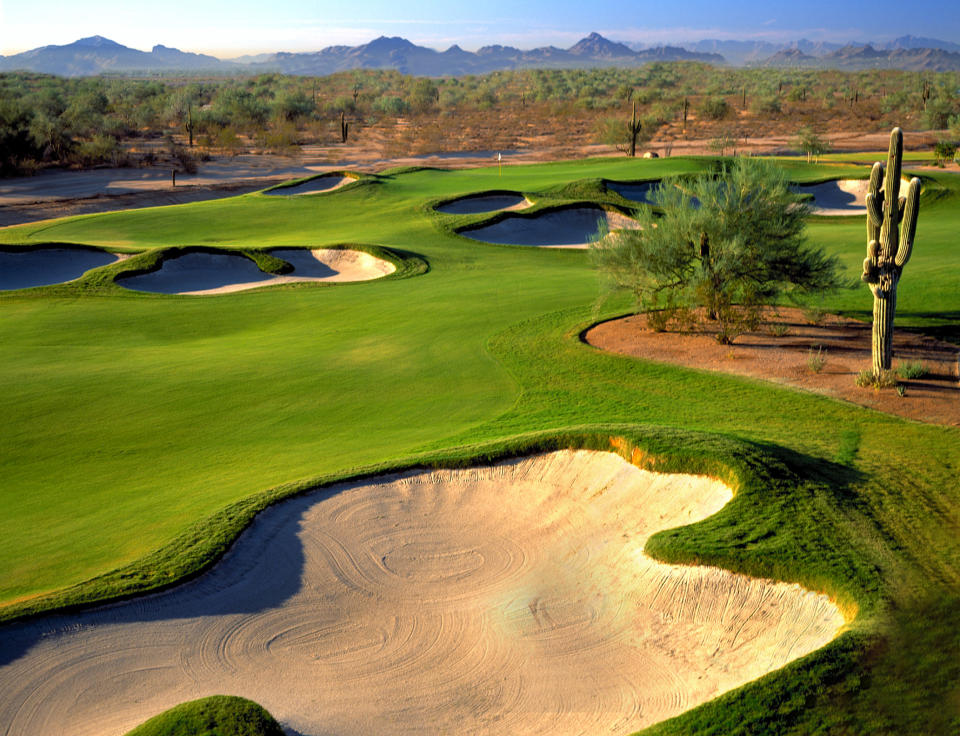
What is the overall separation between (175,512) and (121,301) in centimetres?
1616

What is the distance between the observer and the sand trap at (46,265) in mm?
30516

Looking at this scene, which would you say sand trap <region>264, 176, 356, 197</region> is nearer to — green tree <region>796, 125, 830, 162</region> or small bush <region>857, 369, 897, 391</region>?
green tree <region>796, 125, 830, 162</region>

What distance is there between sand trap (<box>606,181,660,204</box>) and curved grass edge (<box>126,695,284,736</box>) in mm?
39944

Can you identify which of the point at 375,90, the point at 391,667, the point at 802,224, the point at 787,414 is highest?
the point at 375,90

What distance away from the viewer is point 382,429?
16.0 metres

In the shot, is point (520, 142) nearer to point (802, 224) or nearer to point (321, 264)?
point (321, 264)

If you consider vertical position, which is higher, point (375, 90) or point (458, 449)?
point (375, 90)

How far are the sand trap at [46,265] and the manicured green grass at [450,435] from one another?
3611 millimetres

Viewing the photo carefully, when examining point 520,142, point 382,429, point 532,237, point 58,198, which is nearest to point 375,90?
point 520,142

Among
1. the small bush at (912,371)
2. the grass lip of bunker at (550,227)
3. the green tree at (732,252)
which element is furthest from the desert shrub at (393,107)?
the small bush at (912,371)

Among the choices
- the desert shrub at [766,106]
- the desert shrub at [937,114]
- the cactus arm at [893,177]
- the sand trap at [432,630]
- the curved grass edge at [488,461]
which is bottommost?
the sand trap at [432,630]

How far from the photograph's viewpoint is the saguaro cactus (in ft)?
54.2

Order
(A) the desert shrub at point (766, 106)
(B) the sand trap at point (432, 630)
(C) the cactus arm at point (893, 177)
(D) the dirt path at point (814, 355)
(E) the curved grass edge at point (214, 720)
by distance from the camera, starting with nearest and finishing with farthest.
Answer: (E) the curved grass edge at point (214, 720) → (B) the sand trap at point (432, 630) → (C) the cactus arm at point (893, 177) → (D) the dirt path at point (814, 355) → (A) the desert shrub at point (766, 106)

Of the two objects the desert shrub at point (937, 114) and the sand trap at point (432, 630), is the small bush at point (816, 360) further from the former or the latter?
the desert shrub at point (937, 114)
